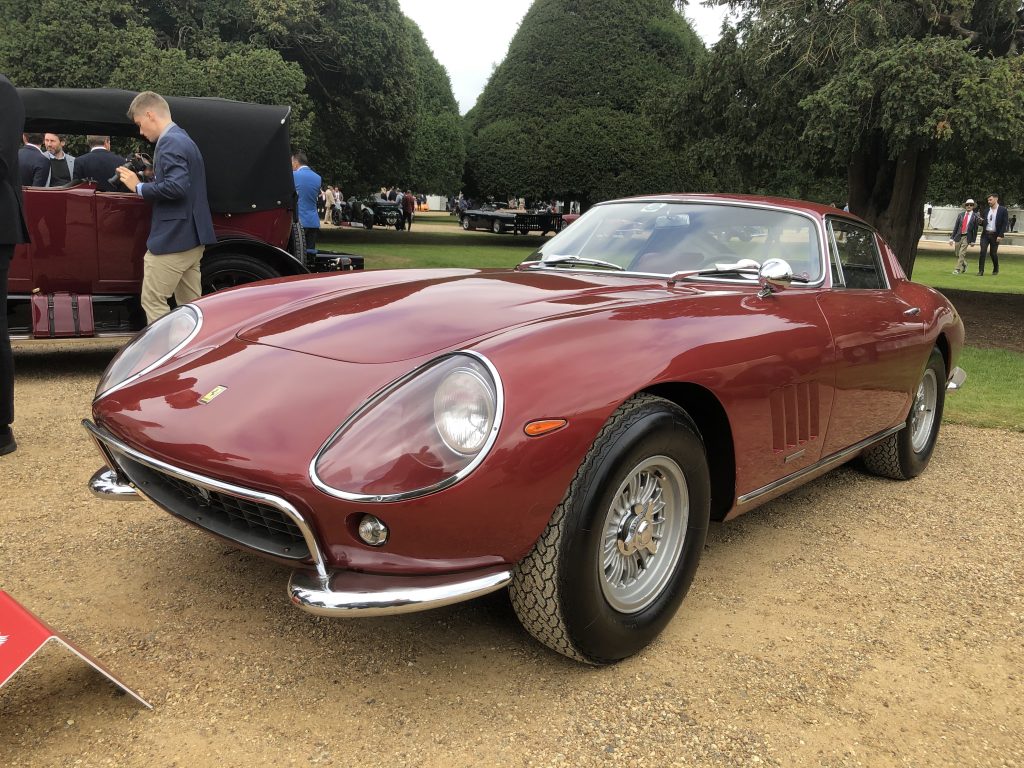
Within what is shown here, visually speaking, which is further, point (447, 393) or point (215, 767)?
point (447, 393)

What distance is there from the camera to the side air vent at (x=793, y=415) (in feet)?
8.71

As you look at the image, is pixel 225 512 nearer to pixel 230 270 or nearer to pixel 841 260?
pixel 841 260

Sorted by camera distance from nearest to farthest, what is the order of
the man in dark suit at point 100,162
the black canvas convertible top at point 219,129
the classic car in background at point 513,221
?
the black canvas convertible top at point 219,129
the man in dark suit at point 100,162
the classic car in background at point 513,221

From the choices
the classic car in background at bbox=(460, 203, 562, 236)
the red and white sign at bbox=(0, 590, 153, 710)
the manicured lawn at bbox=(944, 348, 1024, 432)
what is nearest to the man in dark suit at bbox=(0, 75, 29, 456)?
the red and white sign at bbox=(0, 590, 153, 710)

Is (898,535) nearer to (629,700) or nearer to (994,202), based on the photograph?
(629,700)

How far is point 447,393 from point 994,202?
20.7 m

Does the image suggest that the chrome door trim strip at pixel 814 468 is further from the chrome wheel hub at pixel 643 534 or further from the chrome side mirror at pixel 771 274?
the chrome side mirror at pixel 771 274

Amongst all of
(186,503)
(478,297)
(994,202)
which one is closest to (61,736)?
(186,503)

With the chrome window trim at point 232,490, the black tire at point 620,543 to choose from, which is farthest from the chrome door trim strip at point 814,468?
the chrome window trim at point 232,490

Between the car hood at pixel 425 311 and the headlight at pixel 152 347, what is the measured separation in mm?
273

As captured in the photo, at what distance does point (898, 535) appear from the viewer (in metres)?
3.42

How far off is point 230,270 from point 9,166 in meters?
2.25

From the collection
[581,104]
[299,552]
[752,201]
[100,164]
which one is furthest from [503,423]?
[581,104]

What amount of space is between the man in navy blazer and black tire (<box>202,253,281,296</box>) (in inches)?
18.6
